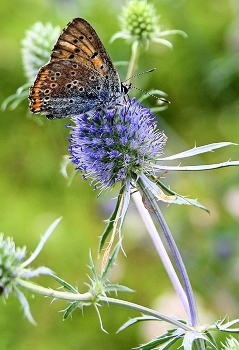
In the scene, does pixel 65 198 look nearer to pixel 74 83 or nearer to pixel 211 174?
pixel 211 174

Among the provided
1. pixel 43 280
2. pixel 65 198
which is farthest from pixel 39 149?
pixel 43 280

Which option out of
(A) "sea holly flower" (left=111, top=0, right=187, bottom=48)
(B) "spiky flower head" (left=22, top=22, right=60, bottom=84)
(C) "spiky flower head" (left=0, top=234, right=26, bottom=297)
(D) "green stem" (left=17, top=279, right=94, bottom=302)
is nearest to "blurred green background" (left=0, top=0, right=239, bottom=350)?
(B) "spiky flower head" (left=22, top=22, right=60, bottom=84)

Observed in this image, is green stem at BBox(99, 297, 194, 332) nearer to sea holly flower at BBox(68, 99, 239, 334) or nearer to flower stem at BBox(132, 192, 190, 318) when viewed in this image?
flower stem at BBox(132, 192, 190, 318)

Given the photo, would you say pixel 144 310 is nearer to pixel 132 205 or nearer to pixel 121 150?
pixel 121 150

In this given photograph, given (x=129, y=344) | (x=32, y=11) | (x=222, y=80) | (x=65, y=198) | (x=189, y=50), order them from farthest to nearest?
(x=32, y=11) < (x=189, y=50) < (x=65, y=198) < (x=222, y=80) < (x=129, y=344)

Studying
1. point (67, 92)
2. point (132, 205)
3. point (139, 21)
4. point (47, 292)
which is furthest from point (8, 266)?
point (132, 205)

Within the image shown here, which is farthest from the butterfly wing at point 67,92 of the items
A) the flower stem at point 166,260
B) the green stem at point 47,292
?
the green stem at point 47,292
